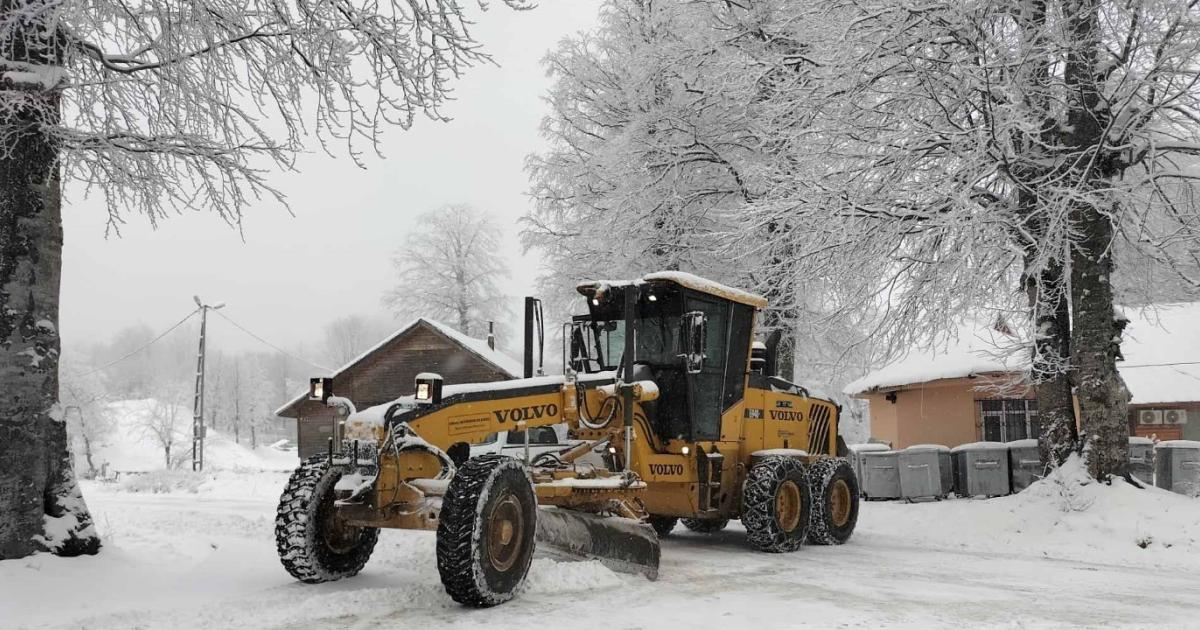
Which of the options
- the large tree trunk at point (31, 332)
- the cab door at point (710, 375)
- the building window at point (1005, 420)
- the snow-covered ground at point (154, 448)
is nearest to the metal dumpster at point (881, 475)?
the cab door at point (710, 375)

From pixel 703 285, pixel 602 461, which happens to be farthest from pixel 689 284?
pixel 602 461

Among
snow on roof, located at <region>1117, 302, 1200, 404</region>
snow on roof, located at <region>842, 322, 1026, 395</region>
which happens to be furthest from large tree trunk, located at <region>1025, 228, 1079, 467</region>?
snow on roof, located at <region>1117, 302, 1200, 404</region>

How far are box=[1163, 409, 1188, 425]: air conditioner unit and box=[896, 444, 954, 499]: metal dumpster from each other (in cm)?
1195

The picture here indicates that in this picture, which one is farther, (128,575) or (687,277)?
(687,277)

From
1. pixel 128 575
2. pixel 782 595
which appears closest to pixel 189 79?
pixel 128 575

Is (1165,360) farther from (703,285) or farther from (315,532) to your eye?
(315,532)

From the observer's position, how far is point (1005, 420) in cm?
2317

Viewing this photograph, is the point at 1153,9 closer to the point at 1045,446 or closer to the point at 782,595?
the point at 1045,446

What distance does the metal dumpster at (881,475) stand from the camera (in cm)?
1540

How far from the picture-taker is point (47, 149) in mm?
7086

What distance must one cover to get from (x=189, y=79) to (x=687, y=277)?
4937mm

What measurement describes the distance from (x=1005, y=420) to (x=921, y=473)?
9.42 metres

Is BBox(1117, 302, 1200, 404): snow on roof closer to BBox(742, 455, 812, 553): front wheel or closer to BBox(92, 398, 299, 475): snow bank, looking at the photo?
BBox(742, 455, 812, 553): front wheel

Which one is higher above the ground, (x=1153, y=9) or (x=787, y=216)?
(x=1153, y=9)
